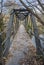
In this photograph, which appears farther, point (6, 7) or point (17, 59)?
point (6, 7)

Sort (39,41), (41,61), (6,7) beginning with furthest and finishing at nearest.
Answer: (6,7)
(39,41)
(41,61)

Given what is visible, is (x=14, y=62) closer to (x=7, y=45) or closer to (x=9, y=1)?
(x=7, y=45)

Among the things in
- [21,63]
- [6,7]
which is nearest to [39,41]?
[21,63]

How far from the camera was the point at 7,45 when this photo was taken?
6.20 metres

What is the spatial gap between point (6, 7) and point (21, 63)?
201 cm

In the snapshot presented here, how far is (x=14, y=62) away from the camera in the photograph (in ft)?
17.5

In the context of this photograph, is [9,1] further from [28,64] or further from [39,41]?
[28,64]

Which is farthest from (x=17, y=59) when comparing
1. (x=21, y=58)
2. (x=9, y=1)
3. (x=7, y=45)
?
(x=9, y=1)

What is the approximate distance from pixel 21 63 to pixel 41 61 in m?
0.51

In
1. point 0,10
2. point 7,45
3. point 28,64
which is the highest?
point 0,10

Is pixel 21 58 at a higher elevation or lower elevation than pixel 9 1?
lower

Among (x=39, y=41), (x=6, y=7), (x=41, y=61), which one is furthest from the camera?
(x=6, y=7)

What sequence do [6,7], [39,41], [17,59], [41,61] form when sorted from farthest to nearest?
[6,7]
[39,41]
[17,59]
[41,61]

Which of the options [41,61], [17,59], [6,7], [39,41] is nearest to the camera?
[41,61]
